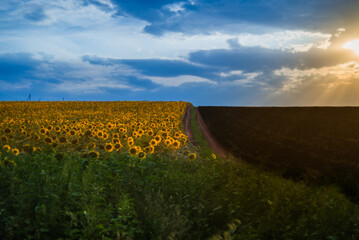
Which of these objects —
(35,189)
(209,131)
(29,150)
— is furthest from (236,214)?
(209,131)

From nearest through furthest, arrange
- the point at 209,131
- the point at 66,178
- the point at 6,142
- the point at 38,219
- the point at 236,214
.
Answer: the point at 38,219 < the point at 66,178 < the point at 236,214 < the point at 6,142 < the point at 209,131

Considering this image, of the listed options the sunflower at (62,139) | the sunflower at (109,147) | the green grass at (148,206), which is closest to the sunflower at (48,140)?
the sunflower at (62,139)

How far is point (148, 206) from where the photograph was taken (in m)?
5.23

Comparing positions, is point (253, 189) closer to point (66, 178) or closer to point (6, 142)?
point (66, 178)

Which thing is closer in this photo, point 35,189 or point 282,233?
point 35,189

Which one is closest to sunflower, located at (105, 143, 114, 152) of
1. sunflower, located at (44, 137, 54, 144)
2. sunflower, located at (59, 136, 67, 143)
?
sunflower, located at (59, 136, 67, 143)

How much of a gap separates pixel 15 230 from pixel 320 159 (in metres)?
12.8

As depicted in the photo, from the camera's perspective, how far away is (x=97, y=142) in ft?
31.0

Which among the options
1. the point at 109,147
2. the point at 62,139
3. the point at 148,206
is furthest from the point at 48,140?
the point at 148,206

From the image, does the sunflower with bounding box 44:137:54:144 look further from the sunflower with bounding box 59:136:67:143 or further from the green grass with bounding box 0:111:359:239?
the green grass with bounding box 0:111:359:239

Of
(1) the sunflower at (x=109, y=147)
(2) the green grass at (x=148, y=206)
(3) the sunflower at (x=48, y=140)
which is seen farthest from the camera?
(3) the sunflower at (x=48, y=140)

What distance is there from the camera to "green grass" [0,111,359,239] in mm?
4332

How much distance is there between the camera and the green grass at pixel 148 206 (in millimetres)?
4332

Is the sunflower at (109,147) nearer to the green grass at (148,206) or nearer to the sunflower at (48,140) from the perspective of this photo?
the green grass at (148,206)
